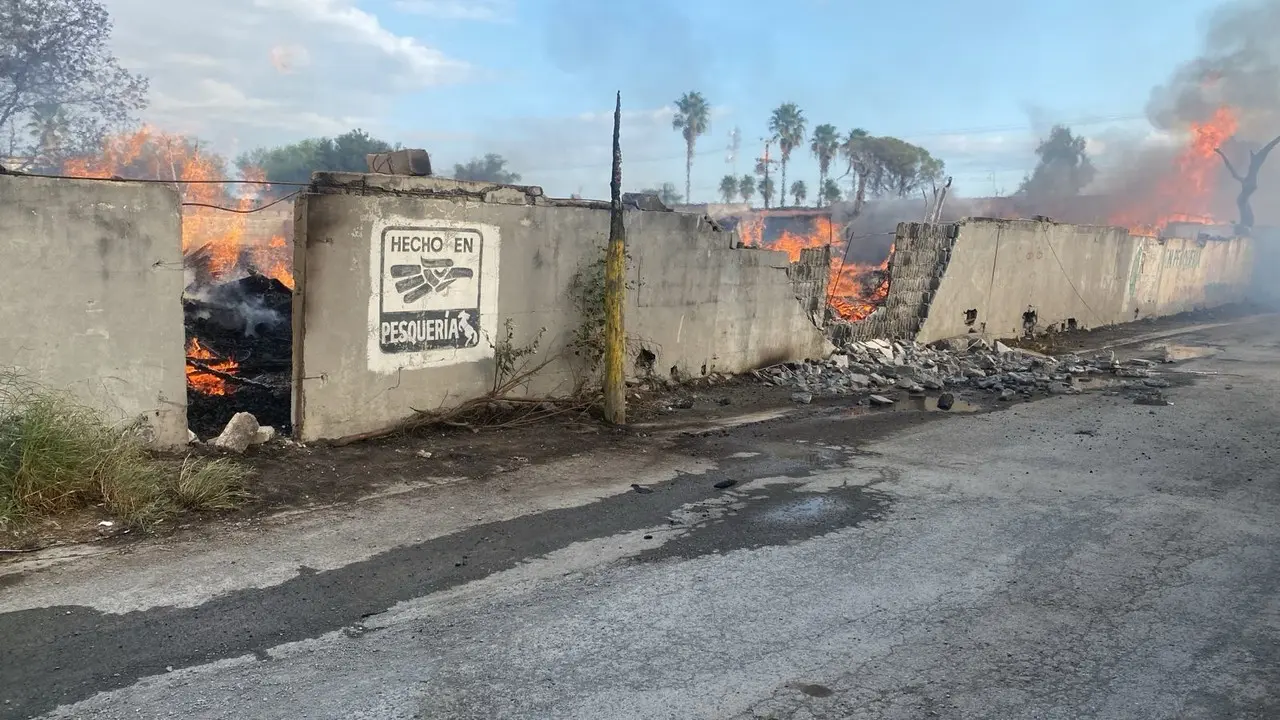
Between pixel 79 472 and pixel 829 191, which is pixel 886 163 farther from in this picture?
pixel 79 472

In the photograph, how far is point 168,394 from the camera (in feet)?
20.4

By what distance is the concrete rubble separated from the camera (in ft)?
37.1

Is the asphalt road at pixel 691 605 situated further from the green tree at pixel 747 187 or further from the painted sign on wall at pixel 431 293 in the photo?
the green tree at pixel 747 187

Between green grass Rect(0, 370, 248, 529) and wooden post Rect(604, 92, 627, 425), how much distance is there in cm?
376

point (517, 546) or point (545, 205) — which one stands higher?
point (545, 205)

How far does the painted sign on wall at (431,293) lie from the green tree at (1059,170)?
48.8 meters

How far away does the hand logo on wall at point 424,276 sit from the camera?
738 cm

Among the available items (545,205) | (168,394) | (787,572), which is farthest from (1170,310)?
(168,394)

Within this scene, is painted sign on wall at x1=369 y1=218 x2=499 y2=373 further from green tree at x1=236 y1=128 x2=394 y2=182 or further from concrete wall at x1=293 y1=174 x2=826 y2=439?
green tree at x1=236 y1=128 x2=394 y2=182

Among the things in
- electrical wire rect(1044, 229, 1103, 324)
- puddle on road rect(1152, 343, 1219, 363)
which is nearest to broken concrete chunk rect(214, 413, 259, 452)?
puddle on road rect(1152, 343, 1219, 363)

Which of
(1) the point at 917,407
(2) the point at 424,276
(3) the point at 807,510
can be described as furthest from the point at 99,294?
(1) the point at 917,407

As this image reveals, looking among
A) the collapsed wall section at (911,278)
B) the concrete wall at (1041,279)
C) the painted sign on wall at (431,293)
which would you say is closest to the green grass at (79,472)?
the painted sign on wall at (431,293)

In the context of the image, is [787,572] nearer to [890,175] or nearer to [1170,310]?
[1170,310]

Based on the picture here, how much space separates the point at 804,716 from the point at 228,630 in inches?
102
